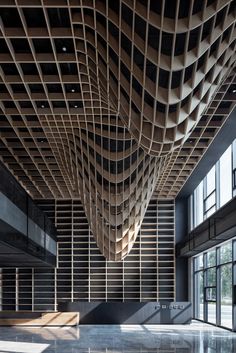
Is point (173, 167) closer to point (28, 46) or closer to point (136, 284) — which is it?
point (136, 284)

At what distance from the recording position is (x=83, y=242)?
125ft

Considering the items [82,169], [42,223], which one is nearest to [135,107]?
[82,169]

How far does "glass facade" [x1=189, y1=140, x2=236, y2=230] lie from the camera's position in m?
26.9

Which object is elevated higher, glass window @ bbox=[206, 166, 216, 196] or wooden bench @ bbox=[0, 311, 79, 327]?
glass window @ bbox=[206, 166, 216, 196]

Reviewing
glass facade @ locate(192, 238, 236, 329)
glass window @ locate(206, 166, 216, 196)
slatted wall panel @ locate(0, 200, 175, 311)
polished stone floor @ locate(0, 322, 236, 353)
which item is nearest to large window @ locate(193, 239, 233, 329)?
glass facade @ locate(192, 238, 236, 329)

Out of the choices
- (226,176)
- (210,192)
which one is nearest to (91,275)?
(210,192)

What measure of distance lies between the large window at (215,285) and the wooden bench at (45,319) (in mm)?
7826

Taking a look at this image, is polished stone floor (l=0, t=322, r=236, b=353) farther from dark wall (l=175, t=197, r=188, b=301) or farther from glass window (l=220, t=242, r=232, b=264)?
dark wall (l=175, t=197, r=188, b=301)

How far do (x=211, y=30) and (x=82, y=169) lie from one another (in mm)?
12881

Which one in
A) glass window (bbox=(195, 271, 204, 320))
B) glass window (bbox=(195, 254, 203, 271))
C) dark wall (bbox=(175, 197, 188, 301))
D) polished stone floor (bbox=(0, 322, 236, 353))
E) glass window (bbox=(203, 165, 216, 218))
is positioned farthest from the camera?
dark wall (bbox=(175, 197, 188, 301))

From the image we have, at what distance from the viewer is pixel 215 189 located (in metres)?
31.2

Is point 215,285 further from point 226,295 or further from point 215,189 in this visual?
point 215,189

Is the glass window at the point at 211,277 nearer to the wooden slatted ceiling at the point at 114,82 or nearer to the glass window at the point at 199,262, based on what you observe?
the glass window at the point at 199,262

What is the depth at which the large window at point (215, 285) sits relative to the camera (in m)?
29.7
